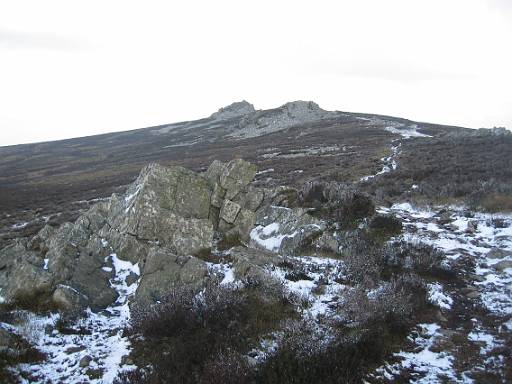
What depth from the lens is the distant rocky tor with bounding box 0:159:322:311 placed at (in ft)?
31.7

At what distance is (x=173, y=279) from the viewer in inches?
387

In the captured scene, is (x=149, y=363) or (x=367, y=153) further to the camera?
(x=367, y=153)

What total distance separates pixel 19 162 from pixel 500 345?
86461mm

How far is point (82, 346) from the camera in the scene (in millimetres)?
7715

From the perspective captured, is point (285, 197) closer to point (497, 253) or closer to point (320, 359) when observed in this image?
point (497, 253)

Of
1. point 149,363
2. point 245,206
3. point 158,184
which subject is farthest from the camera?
point 245,206

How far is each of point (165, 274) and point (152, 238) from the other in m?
2.17

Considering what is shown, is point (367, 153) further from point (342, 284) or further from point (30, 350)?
point (30, 350)

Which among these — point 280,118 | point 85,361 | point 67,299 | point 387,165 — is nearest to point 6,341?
point 85,361

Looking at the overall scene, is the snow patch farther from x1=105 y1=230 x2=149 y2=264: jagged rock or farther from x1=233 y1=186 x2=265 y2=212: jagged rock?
x1=105 y1=230 x2=149 y2=264: jagged rock

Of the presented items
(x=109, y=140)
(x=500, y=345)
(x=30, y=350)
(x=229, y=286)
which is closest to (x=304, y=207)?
(x=229, y=286)

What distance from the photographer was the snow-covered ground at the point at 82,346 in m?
6.72

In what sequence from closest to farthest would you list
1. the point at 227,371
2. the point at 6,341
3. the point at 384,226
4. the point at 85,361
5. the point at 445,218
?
the point at 227,371
the point at 85,361
the point at 6,341
the point at 384,226
the point at 445,218

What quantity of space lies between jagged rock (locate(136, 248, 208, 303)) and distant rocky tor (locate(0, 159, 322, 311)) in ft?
0.08
